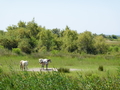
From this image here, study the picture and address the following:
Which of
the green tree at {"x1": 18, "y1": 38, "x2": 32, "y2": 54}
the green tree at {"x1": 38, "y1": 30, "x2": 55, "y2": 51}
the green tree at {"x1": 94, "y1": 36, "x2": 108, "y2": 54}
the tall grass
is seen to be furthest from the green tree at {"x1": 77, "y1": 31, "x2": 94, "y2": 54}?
the tall grass

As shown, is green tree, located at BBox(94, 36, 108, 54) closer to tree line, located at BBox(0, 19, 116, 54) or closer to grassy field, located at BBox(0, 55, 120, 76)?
tree line, located at BBox(0, 19, 116, 54)

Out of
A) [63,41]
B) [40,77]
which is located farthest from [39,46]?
[40,77]

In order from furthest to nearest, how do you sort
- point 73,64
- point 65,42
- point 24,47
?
point 65,42
point 24,47
point 73,64

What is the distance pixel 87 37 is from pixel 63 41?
5.22m

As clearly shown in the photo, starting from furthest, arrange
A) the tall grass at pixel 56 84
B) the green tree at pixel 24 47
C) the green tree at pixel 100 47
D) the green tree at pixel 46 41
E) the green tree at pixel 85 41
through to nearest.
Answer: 1. the green tree at pixel 100 47
2. the green tree at pixel 85 41
3. the green tree at pixel 46 41
4. the green tree at pixel 24 47
5. the tall grass at pixel 56 84

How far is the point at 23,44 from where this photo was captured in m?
38.5

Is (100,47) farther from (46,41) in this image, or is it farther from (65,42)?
(46,41)

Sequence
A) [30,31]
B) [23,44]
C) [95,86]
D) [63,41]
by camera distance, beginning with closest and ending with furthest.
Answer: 1. [95,86]
2. [23,44]
3. [63,41]
4. [30,31]

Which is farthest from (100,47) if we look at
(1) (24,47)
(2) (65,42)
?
(1) (24,47)

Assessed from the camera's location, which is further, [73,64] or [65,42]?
[65,42]

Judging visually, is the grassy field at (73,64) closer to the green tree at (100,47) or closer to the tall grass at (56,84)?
the tall grass at (56,84)

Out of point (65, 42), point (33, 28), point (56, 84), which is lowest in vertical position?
point (56, 84)

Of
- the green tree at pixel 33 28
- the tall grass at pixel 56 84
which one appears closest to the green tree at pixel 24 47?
the green tree at pixel 33 28

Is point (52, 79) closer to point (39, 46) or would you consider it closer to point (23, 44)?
point (23, 44)
